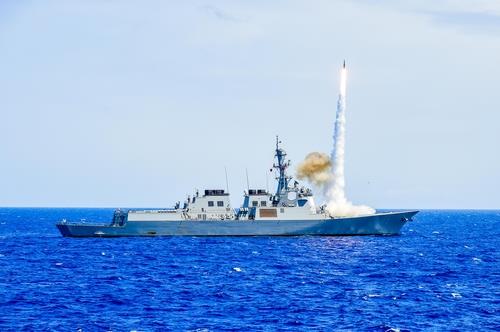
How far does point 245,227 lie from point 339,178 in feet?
49.8

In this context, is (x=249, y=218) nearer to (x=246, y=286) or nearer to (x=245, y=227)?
Result: (x=245, y=227)

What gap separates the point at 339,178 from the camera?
91688mm

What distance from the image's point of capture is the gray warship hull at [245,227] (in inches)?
3265

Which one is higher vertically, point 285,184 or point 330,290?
point 285,184

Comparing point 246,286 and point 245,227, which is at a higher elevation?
point 245,227

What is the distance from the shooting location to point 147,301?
1727 inches

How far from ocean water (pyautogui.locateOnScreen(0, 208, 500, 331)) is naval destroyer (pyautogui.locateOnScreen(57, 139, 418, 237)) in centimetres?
205

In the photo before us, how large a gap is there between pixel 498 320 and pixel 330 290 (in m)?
12.6

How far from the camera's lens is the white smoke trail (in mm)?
89000

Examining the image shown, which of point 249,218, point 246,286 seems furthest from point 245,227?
point 246,286

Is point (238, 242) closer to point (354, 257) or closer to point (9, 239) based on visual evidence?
point (354, 257)

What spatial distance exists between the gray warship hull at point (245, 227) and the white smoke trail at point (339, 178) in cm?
385

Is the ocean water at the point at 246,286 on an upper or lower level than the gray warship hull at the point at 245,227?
lower

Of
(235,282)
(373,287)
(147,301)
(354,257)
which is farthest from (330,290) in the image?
(354,257)
